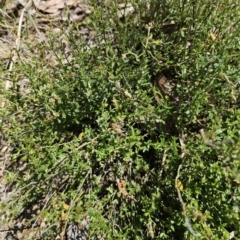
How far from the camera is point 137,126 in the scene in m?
2.27

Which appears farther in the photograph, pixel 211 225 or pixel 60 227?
pixel 60 227

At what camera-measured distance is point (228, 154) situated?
1248 mm

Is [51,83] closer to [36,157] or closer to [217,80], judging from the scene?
[36,157]

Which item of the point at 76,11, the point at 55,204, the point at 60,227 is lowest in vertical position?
the point at 60,227

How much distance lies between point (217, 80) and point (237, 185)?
636mm

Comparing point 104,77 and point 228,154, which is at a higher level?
point 104,77

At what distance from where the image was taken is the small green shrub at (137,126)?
5.97ft

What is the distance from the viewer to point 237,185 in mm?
1623

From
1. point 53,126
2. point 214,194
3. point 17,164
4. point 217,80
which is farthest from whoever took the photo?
point 17,164

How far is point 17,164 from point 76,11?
1.50 metres

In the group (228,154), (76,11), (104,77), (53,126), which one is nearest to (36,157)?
(53,126)

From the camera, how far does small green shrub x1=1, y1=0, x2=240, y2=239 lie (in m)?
1.82

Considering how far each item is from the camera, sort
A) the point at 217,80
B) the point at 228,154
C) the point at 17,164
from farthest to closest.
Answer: the point at 17,164
the point at 217,80
the point at 228,154

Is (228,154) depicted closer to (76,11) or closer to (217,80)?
(217,80)
